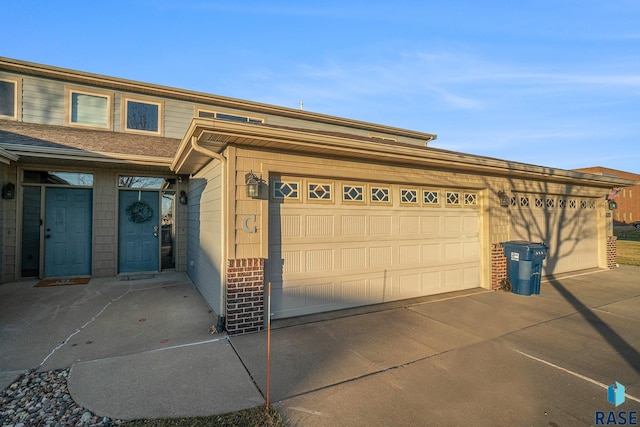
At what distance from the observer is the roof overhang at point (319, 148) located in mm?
4086

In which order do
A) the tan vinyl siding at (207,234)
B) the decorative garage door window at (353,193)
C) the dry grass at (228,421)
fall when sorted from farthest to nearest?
the decorative garage door window at (353,193), the tan vinyl siding at (207,234), the dry grass at (228,421)

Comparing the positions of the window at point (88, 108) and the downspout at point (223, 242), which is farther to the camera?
the window at point (88, 108)

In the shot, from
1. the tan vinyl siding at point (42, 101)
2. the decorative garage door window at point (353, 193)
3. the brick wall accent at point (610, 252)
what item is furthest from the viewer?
the brick wall accent at point (610, 252)

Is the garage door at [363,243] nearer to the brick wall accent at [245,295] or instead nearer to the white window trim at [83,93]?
the brick wall accent at [245,295]

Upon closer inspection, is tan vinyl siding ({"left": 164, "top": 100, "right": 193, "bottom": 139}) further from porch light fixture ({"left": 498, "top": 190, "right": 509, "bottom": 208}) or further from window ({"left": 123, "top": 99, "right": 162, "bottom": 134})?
porch light fixture ({"left": 498, "top": 190, "right": 509, "bottom": 208})

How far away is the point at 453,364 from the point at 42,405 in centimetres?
404

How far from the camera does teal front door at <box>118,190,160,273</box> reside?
783 centimetres

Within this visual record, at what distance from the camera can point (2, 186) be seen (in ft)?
21.9

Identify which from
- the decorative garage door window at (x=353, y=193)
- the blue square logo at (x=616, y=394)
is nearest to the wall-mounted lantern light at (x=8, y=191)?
the decorative garage door window at (x=353, y=193)

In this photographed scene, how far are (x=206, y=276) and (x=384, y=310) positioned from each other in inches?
134

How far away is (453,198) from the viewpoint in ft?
22.4

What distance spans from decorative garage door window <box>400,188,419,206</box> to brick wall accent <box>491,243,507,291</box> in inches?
97.6

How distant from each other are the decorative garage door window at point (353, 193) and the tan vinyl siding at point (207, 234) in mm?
2144

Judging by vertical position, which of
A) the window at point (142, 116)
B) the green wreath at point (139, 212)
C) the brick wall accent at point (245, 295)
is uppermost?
the window at point (142, 116)
